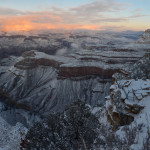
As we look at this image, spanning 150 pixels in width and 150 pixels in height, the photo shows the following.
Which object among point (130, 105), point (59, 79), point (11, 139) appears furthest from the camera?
point (59, 79)

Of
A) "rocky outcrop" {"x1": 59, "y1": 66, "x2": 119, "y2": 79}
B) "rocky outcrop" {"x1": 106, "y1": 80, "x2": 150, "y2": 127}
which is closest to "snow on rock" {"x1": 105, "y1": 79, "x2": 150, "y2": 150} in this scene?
"rocky outcrop" {"x1": 106, "y1": 80, "x2": 150, "y2": 127}

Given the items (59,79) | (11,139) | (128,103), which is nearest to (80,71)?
(59,79)

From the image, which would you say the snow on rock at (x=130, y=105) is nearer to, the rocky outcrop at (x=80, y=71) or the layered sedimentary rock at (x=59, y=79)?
the layered sedimentary rock at (x=59, y=79)

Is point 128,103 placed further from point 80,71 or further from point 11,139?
point 80,71

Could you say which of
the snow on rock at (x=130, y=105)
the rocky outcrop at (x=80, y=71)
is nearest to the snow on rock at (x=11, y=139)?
the snow on rock at (x=130, y=105)

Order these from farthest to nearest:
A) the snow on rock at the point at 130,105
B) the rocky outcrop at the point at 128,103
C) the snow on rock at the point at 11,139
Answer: the snow on rock at the point at 11,139, the rocky outcrop at the point at 128,103, the snow on rock at the point at 130,105

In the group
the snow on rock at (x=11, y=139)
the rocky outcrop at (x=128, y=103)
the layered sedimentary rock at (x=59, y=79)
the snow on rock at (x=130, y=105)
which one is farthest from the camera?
the layered sedimentary rock at (x=59, y=79)

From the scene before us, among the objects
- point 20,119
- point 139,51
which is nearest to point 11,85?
point 20,119

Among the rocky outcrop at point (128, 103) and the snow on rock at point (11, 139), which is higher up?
the rocky outcrop at point (128, 103)

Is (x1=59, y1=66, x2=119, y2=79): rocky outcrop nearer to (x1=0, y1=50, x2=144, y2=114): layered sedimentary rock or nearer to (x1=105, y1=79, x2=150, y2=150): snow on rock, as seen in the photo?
(x1=0, y1=50, x2=144, y2=114): layered sedimentary rock

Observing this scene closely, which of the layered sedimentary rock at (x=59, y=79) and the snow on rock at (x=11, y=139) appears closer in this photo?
the snow on rock at (x=11, y=139)

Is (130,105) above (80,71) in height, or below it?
above
